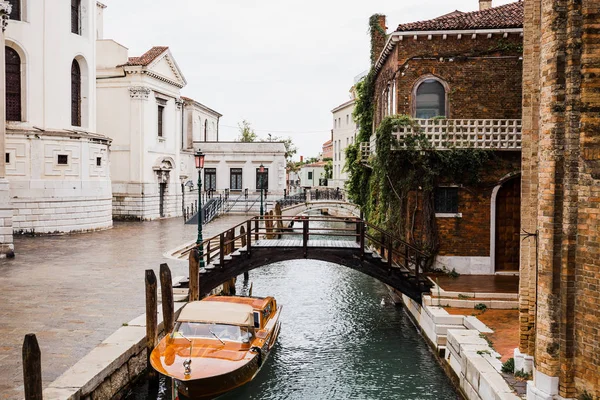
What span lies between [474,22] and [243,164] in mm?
30556

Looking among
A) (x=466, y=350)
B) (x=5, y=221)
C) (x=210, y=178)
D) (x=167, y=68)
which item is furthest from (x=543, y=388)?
(x=210, y=178)

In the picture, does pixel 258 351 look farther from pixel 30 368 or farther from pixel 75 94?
pixel 75 94

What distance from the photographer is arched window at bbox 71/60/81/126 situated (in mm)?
29719

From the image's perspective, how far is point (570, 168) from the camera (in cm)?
761

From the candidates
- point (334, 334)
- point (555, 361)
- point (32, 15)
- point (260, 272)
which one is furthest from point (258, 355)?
point (32, 15)

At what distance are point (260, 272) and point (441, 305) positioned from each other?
1206 centimetres

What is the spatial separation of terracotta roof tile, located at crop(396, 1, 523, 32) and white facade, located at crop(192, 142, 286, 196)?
28.4m

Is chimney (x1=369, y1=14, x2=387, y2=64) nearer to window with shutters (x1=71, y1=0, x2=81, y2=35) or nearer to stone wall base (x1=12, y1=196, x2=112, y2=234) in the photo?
window with shutters (x1=71, y1=0, x2=81, y2=35)

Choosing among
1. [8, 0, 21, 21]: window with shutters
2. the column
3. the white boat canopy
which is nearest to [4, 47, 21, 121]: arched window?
[8, 0, 21, 21]: window with shutters

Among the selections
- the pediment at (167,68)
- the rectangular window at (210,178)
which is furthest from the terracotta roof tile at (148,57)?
the rectangular window at (210,178)

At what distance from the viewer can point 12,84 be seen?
26.6 meters

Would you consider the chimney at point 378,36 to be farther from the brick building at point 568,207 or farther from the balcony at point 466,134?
the brick building at point 568,207

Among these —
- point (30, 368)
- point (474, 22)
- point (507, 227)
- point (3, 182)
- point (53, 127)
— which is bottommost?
point (30, 368)

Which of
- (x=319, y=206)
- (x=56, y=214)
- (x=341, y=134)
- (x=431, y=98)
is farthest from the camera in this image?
(x=341, y=134)
